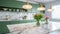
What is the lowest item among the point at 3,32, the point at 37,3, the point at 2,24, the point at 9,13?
the point at 3,32

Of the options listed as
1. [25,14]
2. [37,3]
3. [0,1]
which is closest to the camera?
[0,1]

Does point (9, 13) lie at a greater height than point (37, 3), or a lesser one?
lesser

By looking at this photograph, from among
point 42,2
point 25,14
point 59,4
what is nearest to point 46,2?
point 42,2

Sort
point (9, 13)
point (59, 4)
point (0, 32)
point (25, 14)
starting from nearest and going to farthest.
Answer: point (0, 32) → point (9, 13) → point (25, 14) → point (59, 4)

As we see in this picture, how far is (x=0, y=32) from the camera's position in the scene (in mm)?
3389

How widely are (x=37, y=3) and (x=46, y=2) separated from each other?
0.86 m

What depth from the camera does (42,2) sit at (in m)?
5.83

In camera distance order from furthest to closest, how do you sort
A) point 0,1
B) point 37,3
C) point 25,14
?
point 37,3, point 25,14, point 0,1

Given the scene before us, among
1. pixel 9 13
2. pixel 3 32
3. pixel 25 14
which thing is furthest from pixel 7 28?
pixel 25 14

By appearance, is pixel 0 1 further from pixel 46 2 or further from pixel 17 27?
pixel 46 2

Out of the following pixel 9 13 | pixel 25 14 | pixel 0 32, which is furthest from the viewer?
pixel 25 14

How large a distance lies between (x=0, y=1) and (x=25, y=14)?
1.57m

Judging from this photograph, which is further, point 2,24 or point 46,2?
point 46,2

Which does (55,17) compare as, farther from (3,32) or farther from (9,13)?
(3,32)
